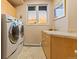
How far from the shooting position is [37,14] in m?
7.26

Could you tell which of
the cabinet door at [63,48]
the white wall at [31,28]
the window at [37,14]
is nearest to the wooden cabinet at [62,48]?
the cabinet door at [63,48]

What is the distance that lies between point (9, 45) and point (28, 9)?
4.26 meters

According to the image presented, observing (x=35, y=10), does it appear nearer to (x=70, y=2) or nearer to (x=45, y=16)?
(x=45, y=16)

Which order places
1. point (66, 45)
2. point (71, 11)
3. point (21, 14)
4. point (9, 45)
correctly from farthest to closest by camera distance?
point (21, 14)
point (71, 11)
point (9, 45)
point (66, 45)

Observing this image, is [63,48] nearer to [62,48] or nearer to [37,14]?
[62,48]

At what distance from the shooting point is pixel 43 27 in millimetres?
7141

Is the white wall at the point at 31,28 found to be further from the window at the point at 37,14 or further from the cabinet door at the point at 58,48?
the cabinet door at the point at 58,48

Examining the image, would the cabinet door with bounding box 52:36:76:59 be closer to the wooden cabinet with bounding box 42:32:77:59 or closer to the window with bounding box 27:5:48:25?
the wooden cabinet with bounding box 42:32:77:59

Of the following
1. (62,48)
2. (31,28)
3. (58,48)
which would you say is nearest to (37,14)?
(31,28)

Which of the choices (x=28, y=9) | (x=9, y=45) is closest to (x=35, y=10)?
(x=28, y=9)

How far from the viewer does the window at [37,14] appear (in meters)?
7.20

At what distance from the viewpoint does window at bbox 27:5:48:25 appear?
7.20 metres

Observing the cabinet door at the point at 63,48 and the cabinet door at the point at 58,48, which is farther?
the cabinet door at the point at 58,48

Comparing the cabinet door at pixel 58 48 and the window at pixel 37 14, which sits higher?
the window at pixel 37 14
